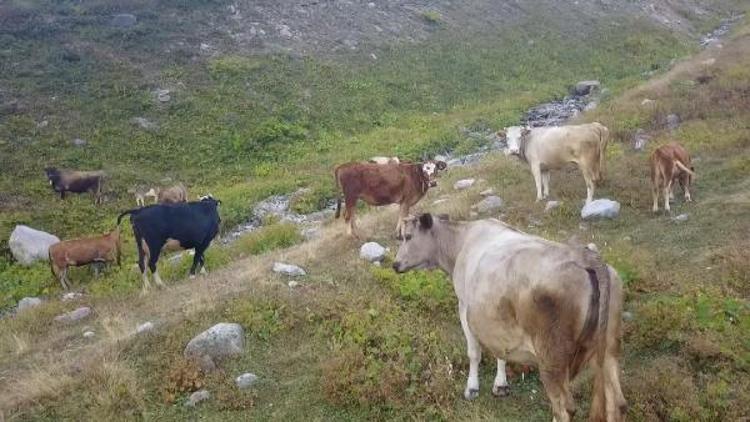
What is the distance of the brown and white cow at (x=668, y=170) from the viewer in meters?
12.9

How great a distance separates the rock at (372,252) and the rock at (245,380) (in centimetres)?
417

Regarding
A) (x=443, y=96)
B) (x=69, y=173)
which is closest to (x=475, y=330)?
(x=69, y=173)

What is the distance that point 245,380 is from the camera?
8.10 metres

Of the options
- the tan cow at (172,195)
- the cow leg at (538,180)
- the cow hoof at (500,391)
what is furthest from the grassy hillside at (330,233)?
the tan cow at (172,195)

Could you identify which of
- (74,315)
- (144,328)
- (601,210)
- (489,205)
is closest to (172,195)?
(74,315)

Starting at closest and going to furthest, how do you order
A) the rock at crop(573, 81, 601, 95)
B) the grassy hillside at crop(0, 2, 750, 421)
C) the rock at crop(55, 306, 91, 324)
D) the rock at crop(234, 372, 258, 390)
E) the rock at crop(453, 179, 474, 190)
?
the grassy hillside at crop(0, 2, 750, 421)
the rock at crop(234, 372, 258, 390)
the rock at crop(55, 306, 91, 324)
the rock at crop(453, 179, 474, 190)
the rock at crop(573, 81, 601, 95)

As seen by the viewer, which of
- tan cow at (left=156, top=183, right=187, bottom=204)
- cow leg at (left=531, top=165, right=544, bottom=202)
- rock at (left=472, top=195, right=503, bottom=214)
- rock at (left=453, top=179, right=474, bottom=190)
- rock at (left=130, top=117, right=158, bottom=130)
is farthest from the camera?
rock at (left=130, top=117, right=158, bottom=130)

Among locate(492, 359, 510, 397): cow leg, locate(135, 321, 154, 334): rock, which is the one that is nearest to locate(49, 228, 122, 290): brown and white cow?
locate(135, 321, 154, 334): rock

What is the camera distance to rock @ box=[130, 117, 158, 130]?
→ 24734 millimetres

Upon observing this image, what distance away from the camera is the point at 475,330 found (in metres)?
6.86

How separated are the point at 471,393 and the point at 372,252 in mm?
4951

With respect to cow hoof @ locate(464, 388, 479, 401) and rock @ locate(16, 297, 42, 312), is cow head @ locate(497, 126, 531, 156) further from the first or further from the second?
rock @ locate(16, 297, 42, 312)

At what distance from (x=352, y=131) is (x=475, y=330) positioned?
19884 millimetres

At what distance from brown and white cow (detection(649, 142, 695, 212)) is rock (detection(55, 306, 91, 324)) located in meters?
10.8
